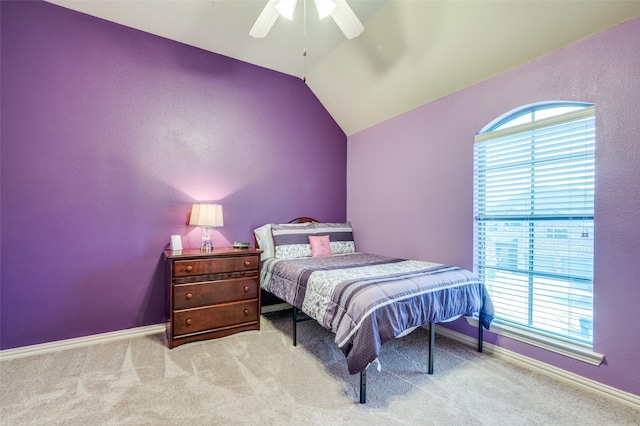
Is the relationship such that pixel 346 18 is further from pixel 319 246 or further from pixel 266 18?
pixel 319 246

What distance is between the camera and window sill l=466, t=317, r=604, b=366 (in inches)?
74.8

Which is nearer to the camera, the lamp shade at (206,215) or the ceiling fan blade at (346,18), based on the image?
the ceiling fan blade at (346,18)

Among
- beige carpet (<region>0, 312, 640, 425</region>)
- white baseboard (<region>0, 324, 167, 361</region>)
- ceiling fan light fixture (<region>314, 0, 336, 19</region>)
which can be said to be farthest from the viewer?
white baseboard (<region>0, 324, 167, 361</region>)

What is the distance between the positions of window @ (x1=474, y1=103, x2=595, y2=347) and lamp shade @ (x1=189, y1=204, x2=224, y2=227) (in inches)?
96.9

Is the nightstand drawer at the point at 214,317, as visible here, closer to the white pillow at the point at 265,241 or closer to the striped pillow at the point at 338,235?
the white pillow at the point at 265,241

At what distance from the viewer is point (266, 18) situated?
191cm

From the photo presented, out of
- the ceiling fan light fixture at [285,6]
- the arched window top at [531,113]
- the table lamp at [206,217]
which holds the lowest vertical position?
the table lamp at [206,217]

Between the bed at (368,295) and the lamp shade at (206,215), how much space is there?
0.70m

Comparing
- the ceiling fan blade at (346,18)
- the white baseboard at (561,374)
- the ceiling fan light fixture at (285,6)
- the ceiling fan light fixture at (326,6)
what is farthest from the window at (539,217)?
the ceiling fan light fixture at (285,6)

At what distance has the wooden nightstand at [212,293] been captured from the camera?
2.50 meters

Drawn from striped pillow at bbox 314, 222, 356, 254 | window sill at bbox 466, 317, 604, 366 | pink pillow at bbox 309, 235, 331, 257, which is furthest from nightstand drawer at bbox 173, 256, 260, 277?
window sill at bbox 466, 317, 604, 366

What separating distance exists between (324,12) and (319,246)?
2.29 metres

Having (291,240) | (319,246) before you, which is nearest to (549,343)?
(319,246)

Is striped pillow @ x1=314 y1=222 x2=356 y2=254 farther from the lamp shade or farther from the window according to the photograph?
the window
